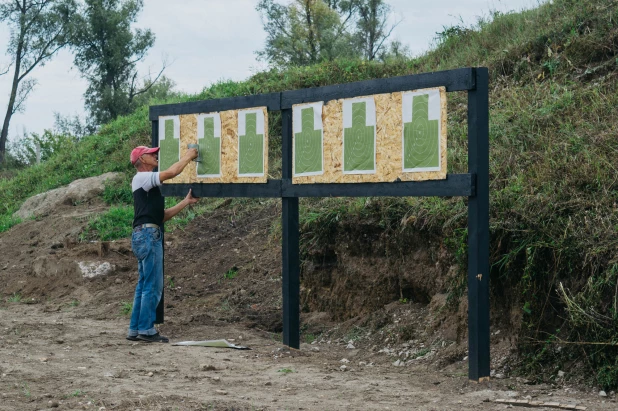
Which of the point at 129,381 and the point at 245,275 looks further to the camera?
the point at 245,275

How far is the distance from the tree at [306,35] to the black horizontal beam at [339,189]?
2766 cm

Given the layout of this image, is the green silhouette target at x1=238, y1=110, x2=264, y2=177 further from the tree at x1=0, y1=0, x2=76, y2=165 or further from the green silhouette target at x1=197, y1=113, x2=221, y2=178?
the tree at x1=0, y1=0, x2=76, y2=165

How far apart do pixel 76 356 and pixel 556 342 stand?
438cm

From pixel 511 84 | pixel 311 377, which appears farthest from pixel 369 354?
pixel 511 84

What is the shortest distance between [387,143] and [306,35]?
102 feet

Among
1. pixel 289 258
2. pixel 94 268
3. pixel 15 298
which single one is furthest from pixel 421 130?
pixel 15 298

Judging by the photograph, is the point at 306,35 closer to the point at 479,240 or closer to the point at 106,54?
the point at 106,54

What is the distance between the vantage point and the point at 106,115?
3944cm

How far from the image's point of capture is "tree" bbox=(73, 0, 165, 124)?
128ft

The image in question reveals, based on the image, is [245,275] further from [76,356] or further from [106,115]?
[106,115]

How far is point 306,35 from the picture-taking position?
36.9 m

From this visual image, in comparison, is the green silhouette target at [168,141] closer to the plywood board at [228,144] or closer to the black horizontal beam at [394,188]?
the plywood board at [228,144]

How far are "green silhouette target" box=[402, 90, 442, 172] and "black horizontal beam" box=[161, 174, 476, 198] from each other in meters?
0.16

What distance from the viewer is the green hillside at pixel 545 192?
6.00 m
